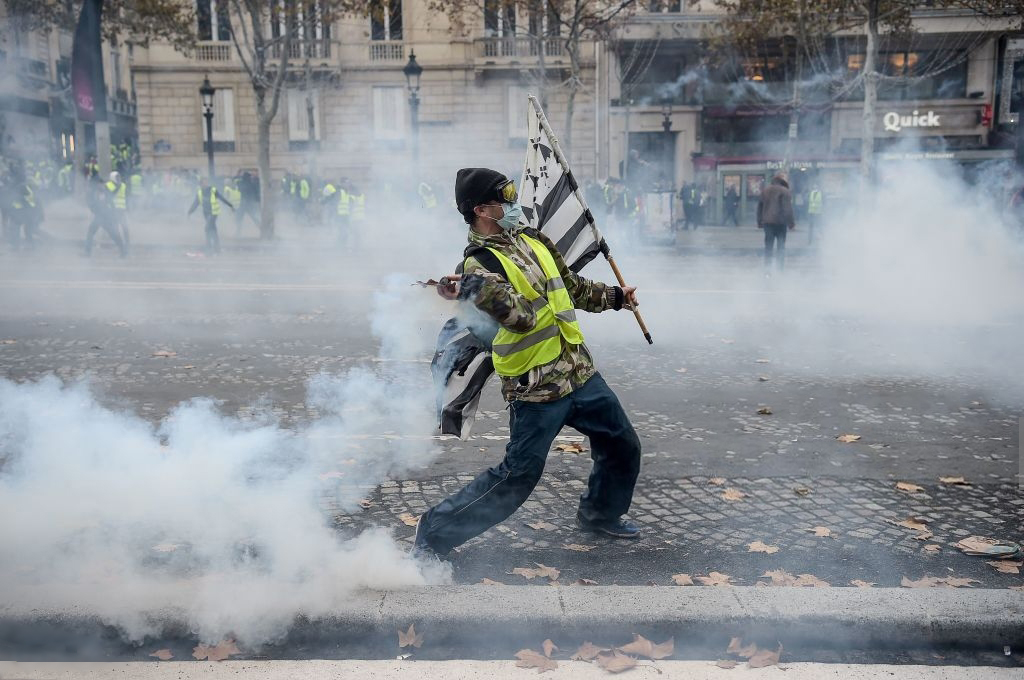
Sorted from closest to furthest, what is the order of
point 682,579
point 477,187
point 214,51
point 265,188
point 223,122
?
point 477,187
point 682,579
point 265,188
point 223,122
point 214,51

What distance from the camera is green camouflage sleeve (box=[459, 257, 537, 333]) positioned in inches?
121

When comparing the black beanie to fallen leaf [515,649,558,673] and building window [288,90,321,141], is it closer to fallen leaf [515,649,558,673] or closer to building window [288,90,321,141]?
fallen leaf [515,649,558,673]

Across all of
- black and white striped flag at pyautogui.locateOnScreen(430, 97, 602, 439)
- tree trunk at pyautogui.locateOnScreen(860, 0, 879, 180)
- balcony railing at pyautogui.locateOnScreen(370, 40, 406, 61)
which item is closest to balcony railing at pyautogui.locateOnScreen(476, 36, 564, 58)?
balcony railing at pyautogui.locateOnScreen(370, 40, 406, 61)

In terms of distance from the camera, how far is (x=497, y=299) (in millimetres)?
3082

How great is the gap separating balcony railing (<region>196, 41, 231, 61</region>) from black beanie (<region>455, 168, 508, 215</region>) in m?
33.5

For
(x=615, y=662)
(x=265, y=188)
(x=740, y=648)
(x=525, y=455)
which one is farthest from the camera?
(x=265, y=188)

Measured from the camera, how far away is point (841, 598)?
3299mm

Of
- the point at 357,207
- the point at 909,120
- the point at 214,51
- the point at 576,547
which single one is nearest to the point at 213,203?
the point at 357,207

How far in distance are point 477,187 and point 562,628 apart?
62.3 inches

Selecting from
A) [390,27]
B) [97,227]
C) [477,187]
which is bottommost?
[97,227]

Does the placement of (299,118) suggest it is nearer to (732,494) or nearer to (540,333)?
(732,494)

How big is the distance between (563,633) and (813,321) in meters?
7.63

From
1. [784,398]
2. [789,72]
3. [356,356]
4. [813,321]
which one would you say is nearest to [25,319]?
[356,356]

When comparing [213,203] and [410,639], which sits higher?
[213,203]
